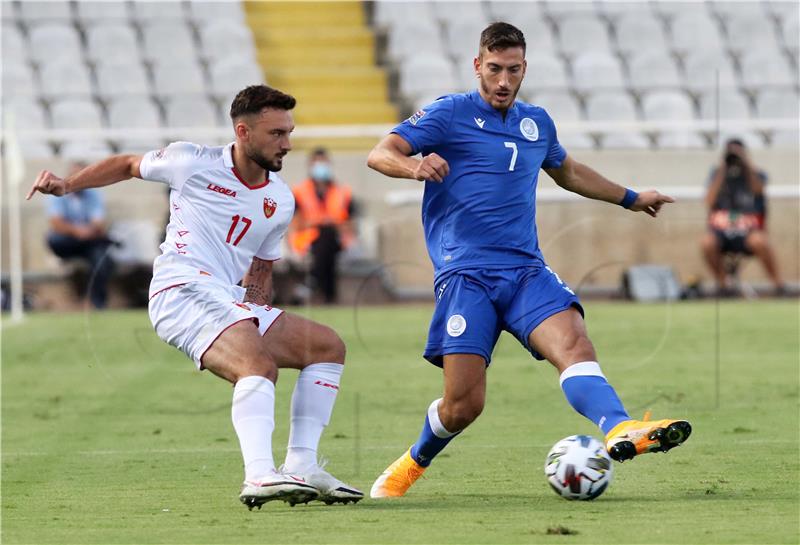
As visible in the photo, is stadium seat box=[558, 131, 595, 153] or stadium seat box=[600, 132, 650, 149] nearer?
stadium seat box=[558, 131, 595, 153]

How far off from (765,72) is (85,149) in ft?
37.7

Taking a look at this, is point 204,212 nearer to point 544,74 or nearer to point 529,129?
point 529,129

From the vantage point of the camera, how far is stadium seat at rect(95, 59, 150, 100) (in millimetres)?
24188

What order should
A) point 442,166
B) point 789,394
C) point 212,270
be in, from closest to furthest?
point 442,166 → point 212,270 → point 789,394

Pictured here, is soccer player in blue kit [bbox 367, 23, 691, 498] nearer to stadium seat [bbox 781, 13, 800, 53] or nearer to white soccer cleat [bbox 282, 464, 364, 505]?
white soccer cleat [bbox 282, 464, 364, 505]

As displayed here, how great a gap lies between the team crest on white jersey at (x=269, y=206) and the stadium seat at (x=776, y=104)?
1846 centimetres

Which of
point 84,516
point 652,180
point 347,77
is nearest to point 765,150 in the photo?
point 652,180

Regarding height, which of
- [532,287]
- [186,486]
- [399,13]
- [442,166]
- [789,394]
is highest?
[399,13]

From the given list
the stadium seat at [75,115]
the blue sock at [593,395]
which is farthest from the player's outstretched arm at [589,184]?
the stadium seat at [75,115]

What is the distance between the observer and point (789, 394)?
10.7 meters

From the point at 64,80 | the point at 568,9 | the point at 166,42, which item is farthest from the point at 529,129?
the point at 568,9

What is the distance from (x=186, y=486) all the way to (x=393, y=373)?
18.6 feet

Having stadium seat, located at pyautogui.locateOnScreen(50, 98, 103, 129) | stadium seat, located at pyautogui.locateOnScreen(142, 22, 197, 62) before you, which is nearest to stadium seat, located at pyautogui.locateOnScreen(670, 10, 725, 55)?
stadium seat, located at pyautogui.locateOnScreen(142, 22, 197, 62)

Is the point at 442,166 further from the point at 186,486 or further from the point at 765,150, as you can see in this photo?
the point at 765,150
